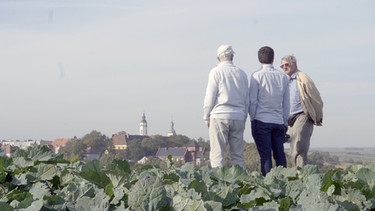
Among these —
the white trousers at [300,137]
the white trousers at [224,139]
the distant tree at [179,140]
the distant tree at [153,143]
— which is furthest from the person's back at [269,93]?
the distant tree at [153,143]

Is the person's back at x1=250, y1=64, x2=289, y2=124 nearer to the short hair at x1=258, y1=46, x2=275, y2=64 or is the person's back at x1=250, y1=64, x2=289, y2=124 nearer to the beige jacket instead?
the short hair at x1=258, y1=46, x2=275, y2=64

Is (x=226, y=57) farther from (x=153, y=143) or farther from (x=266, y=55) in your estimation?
(x=153, y=143)

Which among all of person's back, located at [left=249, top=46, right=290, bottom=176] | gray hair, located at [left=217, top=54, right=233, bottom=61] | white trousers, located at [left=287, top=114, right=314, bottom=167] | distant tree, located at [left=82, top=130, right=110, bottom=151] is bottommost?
distant tree, located at [left=82, top=130, right=110, bottom=151]

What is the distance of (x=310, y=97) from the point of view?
8.49m

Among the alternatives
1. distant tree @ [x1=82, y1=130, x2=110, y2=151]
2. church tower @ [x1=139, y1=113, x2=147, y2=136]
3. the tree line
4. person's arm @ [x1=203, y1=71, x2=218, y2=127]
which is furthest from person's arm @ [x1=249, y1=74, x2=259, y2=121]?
church tower @ [x1=139, y1=113, x2=147, y2=136]

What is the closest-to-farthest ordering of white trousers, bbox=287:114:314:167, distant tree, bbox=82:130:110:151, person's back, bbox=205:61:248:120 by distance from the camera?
person's back, bbox=205:61:248:120 < white trousers, bbox=287:114:314:167 < distant tree, bbox=82:130:110:151

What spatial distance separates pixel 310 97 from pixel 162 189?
6645 millimetres

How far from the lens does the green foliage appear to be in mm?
2146

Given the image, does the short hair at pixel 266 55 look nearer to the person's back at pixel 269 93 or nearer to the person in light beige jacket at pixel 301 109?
the person's back at pixel 269 93

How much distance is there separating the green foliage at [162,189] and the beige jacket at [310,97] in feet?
15.5

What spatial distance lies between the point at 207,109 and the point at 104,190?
17.7 feet

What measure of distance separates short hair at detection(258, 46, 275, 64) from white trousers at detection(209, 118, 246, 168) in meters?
0.82

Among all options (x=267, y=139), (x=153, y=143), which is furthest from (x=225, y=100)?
(x=153, y=143)

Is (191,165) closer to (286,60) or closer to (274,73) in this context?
(274,73)
